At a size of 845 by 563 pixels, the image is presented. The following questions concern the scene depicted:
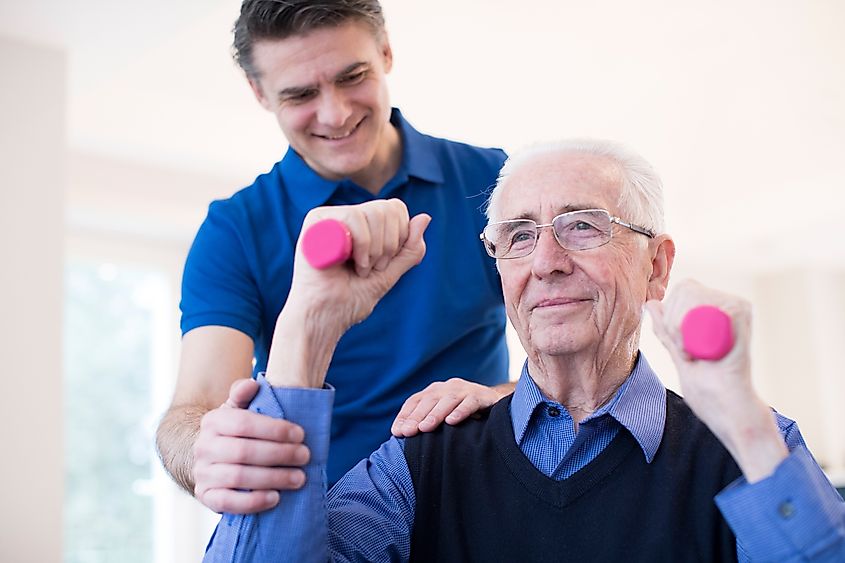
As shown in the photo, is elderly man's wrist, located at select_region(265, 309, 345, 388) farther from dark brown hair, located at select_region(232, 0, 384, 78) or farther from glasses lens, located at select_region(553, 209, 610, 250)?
dark brown hair, located at select_region(232, 0, 384, 78)

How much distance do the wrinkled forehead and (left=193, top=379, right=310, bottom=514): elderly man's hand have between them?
62cm

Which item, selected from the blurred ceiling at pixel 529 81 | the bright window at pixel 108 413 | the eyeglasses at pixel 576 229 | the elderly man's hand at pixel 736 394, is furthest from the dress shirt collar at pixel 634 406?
the bright window at pixel 108 413

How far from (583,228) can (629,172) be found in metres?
0.15

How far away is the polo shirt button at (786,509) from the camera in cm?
112

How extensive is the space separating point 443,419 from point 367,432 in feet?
1.21

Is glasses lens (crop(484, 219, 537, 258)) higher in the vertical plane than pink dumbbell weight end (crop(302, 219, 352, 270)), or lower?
higher

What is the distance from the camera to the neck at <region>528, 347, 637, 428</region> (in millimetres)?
1657

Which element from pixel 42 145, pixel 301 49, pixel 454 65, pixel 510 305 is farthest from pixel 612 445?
pixel 454 65

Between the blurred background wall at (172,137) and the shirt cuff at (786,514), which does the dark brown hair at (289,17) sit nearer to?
the shirt cuff at (786,514)

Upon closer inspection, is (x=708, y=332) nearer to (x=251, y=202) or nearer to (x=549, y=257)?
(x=549, y=257)

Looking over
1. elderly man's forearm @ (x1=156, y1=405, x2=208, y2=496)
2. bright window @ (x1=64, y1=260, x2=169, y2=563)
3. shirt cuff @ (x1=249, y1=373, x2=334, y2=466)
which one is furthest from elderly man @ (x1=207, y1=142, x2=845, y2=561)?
bright window @ (x1=64, y1=260, x2=169, y2=563)

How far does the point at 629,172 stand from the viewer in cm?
172

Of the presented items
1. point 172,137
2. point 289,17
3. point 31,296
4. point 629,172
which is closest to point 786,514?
point 629,172

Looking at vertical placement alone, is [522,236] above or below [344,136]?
below
